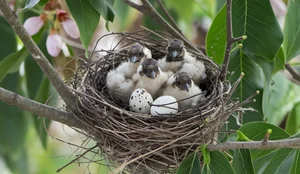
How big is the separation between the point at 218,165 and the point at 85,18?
470 mm

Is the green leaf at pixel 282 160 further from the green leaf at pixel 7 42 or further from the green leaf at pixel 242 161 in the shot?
the green leaf at pixel 7 42

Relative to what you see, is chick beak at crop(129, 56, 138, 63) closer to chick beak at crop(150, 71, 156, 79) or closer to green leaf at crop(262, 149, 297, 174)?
chick beak at crop(150, 71, 156, 79)

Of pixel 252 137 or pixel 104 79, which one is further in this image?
pixel 104 79

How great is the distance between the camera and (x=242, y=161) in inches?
55.7

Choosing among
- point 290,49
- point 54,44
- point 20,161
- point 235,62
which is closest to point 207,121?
point 235,62

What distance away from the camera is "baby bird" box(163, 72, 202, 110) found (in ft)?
5.27

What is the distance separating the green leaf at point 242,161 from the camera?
140cm

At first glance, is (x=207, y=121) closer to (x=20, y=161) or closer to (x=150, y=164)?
(x=150, y=164)

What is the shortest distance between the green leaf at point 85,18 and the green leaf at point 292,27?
59 cm

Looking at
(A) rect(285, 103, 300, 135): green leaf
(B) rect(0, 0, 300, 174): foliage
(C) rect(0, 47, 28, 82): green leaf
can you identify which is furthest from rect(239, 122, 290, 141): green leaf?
(C) rect(0, 47, 28, 82): green leaf

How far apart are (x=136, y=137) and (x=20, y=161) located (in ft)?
4.25

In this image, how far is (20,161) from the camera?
2.60 m

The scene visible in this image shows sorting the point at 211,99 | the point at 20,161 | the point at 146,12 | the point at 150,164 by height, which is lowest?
the point at 20,161

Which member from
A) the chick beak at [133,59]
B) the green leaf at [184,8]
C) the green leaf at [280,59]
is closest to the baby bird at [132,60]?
the chick beak at [133,59]
